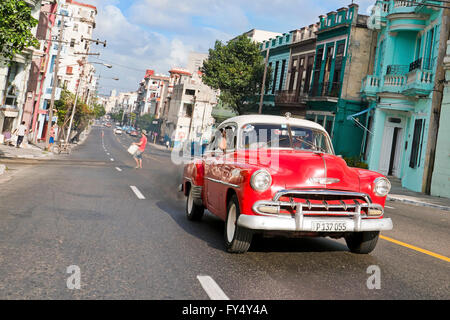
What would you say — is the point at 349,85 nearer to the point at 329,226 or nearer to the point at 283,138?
the point at 283,138

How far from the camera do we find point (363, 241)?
20.4ft

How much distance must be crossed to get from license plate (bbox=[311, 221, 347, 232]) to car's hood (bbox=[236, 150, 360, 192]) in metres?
0.43

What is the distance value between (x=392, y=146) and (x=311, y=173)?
2432 cm

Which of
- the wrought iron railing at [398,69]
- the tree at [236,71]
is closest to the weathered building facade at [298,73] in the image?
the tree at [236,71]

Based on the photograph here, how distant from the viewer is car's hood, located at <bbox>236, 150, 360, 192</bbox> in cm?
560

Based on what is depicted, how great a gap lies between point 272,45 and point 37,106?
2378 centimetres

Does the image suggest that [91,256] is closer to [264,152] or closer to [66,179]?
[264,152]

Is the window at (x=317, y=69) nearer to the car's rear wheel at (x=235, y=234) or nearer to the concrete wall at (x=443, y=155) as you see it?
the concrete wall at (x=443, y=155)

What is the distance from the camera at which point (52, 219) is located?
7.57 meters

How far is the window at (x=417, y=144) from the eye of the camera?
24.4 m

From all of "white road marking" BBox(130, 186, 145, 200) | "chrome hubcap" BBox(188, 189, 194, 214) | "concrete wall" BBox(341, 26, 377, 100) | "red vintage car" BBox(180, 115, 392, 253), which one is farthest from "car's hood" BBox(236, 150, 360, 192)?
"concrete wall" BBox(341, 26, 377, 100)

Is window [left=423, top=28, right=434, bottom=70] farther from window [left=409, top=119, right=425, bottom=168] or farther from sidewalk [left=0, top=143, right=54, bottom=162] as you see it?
sidewalk [left=0, top=143, right=54, bottom=162]
